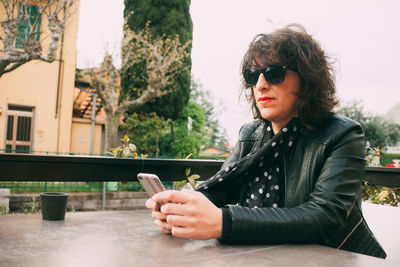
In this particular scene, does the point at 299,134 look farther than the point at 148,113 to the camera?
No

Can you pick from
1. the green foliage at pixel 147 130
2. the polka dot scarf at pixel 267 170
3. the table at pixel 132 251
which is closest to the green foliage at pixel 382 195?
the polka dot scarf at pixel 267 170

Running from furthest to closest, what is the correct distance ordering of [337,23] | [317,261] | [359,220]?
[337,23]
[359,220]
[317,261]

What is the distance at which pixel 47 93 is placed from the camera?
40.4ft

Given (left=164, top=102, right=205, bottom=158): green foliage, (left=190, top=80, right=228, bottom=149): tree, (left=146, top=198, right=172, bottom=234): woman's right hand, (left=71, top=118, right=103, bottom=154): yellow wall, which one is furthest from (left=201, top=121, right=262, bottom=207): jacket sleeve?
(left=190, top=80, right=228, bottom=149): tree

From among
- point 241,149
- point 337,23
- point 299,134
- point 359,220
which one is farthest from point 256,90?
point 337,23

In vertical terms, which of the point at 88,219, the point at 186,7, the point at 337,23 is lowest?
the point at 88,219

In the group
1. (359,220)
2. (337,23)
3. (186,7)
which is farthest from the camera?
(337,23)

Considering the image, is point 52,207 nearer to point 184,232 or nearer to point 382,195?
point 184,232

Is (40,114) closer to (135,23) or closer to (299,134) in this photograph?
(135,23)

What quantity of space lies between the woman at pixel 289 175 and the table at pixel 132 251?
5cm

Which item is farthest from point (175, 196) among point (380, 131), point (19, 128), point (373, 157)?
point (380, 131)

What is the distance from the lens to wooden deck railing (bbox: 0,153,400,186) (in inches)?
77.6

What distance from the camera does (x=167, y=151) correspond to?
12.8 meters

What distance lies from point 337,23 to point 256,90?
93.9 feet
